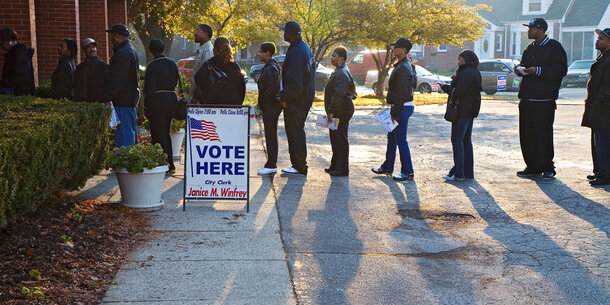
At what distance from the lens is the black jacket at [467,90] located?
974 cm

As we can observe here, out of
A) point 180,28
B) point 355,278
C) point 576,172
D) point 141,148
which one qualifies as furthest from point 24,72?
point 180,28

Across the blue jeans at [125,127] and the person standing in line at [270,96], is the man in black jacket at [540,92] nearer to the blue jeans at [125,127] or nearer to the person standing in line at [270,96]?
the person standing in line at [270,96]

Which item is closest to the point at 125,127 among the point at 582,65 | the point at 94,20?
the point at 94,20

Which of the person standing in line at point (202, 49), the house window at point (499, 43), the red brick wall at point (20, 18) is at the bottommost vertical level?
the person standing in line at point (202, 49)

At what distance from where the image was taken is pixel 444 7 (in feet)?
92.0

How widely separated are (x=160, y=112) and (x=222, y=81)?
94 cm

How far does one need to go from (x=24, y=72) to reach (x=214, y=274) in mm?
5461

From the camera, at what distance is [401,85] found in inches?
388

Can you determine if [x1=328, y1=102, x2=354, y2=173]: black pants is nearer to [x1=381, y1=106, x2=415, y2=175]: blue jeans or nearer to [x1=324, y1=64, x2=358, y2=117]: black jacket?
[x1=324, y1=64, x2=358, y2=117]: black jacket

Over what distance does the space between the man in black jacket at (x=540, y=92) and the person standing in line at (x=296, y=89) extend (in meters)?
2.77

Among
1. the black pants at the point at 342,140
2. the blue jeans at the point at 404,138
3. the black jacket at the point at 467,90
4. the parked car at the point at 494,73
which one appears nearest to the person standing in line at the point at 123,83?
the black pants at the point at 342,140

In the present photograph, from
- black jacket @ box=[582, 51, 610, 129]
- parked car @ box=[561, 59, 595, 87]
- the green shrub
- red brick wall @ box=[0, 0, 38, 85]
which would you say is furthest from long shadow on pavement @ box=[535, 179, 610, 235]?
parked car @ box=[561, 59, 595, 87]

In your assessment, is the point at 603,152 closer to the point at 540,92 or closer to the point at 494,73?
the point at 540,92

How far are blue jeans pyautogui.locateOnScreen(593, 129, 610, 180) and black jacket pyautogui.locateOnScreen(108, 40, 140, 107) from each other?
5.94 meters
